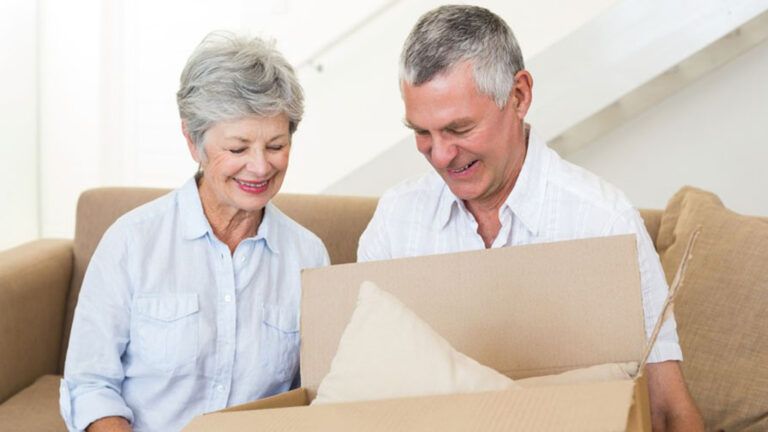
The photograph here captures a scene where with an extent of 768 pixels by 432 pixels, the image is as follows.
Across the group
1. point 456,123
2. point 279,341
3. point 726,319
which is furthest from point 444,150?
point 726,319

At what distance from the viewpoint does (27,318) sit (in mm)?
2365

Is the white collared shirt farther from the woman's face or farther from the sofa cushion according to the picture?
the sofa cushion

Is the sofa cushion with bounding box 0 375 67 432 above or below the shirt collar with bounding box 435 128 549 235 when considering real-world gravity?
below

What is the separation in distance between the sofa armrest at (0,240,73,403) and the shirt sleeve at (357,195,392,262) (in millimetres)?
856

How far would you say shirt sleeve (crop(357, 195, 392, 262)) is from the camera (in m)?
1.83

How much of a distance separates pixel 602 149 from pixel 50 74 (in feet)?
6.11

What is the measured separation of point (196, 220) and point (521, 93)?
1.76ft

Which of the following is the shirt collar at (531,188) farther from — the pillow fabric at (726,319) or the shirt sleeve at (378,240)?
the pillow fabric at (726,319)

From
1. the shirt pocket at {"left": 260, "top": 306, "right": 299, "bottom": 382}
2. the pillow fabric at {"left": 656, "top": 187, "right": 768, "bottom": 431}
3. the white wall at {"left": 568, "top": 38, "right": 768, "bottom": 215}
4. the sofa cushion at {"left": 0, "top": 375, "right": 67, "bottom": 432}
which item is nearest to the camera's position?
the shirt pocket at {"left": 260, "top": 306, "right": 299, "bottom": 382}

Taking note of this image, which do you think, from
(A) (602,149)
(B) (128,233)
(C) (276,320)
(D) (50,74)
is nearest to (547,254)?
(C) (276,320)

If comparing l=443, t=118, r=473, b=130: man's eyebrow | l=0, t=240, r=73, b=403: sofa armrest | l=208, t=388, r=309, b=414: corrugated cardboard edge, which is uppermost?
l=443, t=118, r=473, b=130: man's eyebrow

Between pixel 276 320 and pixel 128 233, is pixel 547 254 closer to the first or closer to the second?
pixel 276 320

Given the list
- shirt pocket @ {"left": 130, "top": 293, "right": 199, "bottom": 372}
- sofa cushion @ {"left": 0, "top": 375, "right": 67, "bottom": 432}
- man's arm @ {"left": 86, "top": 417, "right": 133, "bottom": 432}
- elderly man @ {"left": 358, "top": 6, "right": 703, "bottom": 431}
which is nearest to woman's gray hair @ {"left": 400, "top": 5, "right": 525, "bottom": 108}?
elderly man @ {"left": 358, "top": 6, "right": 703, "bottom": 431}

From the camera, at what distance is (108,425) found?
1661 millimetres
